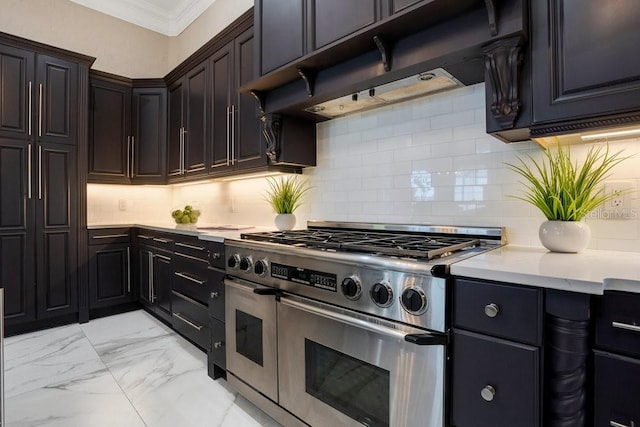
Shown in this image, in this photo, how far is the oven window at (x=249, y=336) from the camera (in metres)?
1.79

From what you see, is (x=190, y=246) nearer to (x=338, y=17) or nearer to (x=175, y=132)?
(x=175, y=132)

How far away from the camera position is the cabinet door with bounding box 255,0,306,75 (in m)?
1.86

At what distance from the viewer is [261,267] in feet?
5.76

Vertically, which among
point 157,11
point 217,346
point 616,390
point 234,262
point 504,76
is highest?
point 157,11

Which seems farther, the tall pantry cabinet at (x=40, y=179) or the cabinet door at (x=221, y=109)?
the tall pantry cabinet at (x=40, y=179)

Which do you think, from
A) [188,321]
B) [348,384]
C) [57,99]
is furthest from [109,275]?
[348,384]

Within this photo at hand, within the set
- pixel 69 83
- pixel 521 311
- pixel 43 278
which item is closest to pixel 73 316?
pixel 43 278

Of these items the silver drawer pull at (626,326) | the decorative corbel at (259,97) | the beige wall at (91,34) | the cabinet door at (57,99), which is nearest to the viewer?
the silver drawer pull at (626,326)

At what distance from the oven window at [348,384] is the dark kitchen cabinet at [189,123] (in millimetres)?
2161

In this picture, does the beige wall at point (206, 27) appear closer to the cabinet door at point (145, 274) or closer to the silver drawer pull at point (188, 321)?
the cabinet door at point (145, 274)

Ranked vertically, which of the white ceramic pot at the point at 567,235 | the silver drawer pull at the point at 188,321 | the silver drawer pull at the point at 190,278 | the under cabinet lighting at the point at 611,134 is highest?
the under cabinet lighting at the point at 611,134

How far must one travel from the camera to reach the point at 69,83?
3.20 meters

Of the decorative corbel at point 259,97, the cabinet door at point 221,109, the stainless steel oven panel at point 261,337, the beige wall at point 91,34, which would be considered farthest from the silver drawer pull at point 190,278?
the beige wall at point 91,34

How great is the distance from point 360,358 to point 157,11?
189 inches
